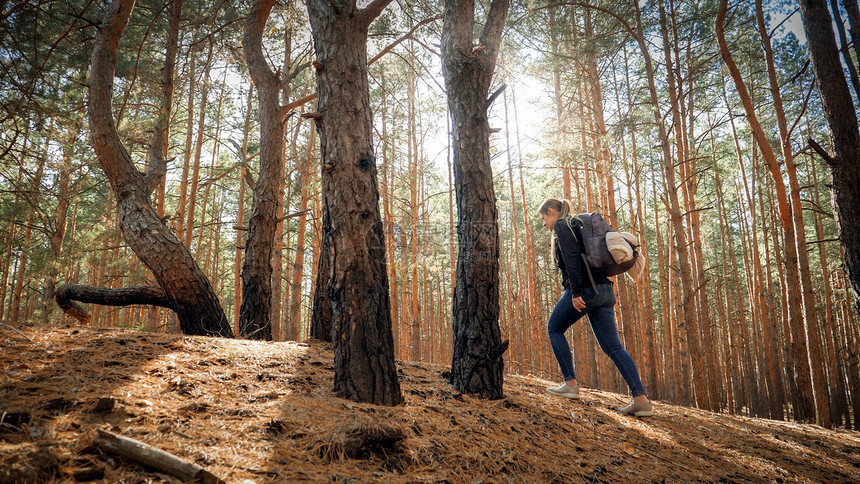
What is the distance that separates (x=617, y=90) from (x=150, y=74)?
39.7 feet

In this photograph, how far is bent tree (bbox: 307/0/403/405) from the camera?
275 centimetres

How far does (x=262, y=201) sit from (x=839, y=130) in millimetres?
6513

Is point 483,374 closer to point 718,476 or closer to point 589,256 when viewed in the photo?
point 589,256

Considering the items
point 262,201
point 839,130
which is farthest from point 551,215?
point 262,201

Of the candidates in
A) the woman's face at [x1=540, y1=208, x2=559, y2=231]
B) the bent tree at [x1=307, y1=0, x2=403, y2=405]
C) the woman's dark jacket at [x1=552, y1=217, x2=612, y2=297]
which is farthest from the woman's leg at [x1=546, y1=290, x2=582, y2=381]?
the bent tree at [x1=307, y1=0, x2=403, y2=405]

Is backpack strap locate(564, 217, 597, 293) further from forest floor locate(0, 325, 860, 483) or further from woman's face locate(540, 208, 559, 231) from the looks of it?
forest floor locate(0, 325, 860, 483)

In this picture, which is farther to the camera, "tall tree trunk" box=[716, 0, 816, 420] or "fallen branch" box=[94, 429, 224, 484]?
"tall tree trunk" box=[716, 0, 816, 420]

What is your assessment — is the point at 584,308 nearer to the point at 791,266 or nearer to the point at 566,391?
the point at 566,391

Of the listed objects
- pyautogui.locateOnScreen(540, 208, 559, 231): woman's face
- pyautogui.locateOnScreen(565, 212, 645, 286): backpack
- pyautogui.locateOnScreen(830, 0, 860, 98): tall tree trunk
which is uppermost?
pyautogui.locateOnScreen(830, 0, 860, 98): tall tree trunk

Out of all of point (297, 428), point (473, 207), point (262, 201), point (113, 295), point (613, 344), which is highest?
point (262, 201)

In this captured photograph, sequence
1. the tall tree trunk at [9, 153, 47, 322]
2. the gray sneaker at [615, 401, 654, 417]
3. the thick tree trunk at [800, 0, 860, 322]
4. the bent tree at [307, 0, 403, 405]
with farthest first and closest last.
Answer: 1. the tall tree trunk at [9, 153, 47, 322]
2. the thick tree trunk at [800, 0, 860, 322]
3. the gray sneaker at [615, 401, 654, 417]
4. the bent tree at [307, 0, 403, 405]

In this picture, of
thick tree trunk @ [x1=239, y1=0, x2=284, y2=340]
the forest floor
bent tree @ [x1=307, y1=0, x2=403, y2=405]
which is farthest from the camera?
thick tree trunk @ [x1=239, y1=0, x2=284, y2=340]

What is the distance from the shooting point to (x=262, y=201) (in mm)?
5207

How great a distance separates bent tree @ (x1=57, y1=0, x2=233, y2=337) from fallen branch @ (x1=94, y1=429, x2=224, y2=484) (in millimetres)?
3013
